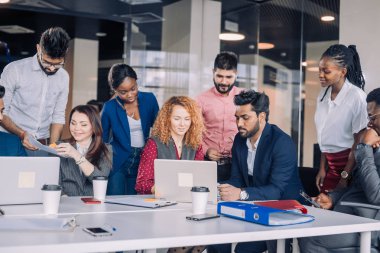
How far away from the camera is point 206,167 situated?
8.79ft

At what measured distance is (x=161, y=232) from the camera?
193 centimetres

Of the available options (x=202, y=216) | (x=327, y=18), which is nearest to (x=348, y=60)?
(x=327, y=18)

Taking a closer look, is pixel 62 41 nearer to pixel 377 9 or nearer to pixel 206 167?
pixel 206 167

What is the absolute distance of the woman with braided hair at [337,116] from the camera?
3.65 metres

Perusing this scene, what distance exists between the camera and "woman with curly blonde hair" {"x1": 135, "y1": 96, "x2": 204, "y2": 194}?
339cm

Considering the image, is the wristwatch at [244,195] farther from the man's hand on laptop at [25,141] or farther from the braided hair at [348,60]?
the man's hand on laptop at [25,141]

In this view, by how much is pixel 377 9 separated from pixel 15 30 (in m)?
4.48

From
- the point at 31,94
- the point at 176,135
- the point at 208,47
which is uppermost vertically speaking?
the point at 208,47

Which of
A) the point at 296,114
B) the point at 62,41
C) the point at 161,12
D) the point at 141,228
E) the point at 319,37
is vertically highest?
the point at 161,12

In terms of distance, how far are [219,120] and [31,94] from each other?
150cm

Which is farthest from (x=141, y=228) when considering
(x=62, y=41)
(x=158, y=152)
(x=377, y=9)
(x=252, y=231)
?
(x=377, y=9)

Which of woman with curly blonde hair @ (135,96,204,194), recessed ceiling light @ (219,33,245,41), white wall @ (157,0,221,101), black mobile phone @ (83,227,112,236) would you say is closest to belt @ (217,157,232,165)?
woman with curly blonde hair @ (135,96,204,194)

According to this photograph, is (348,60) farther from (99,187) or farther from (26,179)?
(26,179)

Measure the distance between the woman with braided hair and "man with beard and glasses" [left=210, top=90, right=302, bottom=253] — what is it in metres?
0.48
